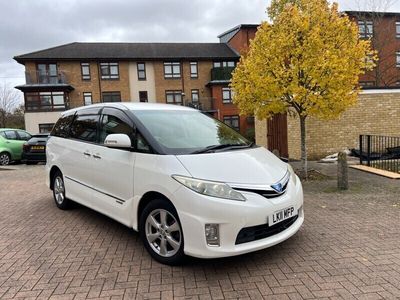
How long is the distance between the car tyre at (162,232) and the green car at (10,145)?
13.0 m

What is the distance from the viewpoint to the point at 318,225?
15.8 feet

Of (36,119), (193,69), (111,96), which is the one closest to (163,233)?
(36,119)

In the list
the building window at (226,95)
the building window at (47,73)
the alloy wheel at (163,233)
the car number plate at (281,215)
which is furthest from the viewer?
the building window at (226,95)

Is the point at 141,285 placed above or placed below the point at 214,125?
below

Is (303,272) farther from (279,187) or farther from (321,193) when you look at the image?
(321,193)

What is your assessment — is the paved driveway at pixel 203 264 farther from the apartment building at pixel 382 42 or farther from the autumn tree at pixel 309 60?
the apartment building at pixel 382 42

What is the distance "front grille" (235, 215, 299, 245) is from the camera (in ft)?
10.8

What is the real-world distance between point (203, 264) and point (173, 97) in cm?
3144

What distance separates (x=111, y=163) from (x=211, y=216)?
1740mm

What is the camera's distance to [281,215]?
3537 millimetres

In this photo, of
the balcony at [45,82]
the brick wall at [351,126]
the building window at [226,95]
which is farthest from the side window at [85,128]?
the building window at [226,95]

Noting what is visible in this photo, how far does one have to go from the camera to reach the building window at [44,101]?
3108cm

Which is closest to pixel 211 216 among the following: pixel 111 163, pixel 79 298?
pixel 79 298

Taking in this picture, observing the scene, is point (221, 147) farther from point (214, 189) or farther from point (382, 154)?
point (382, 154)
